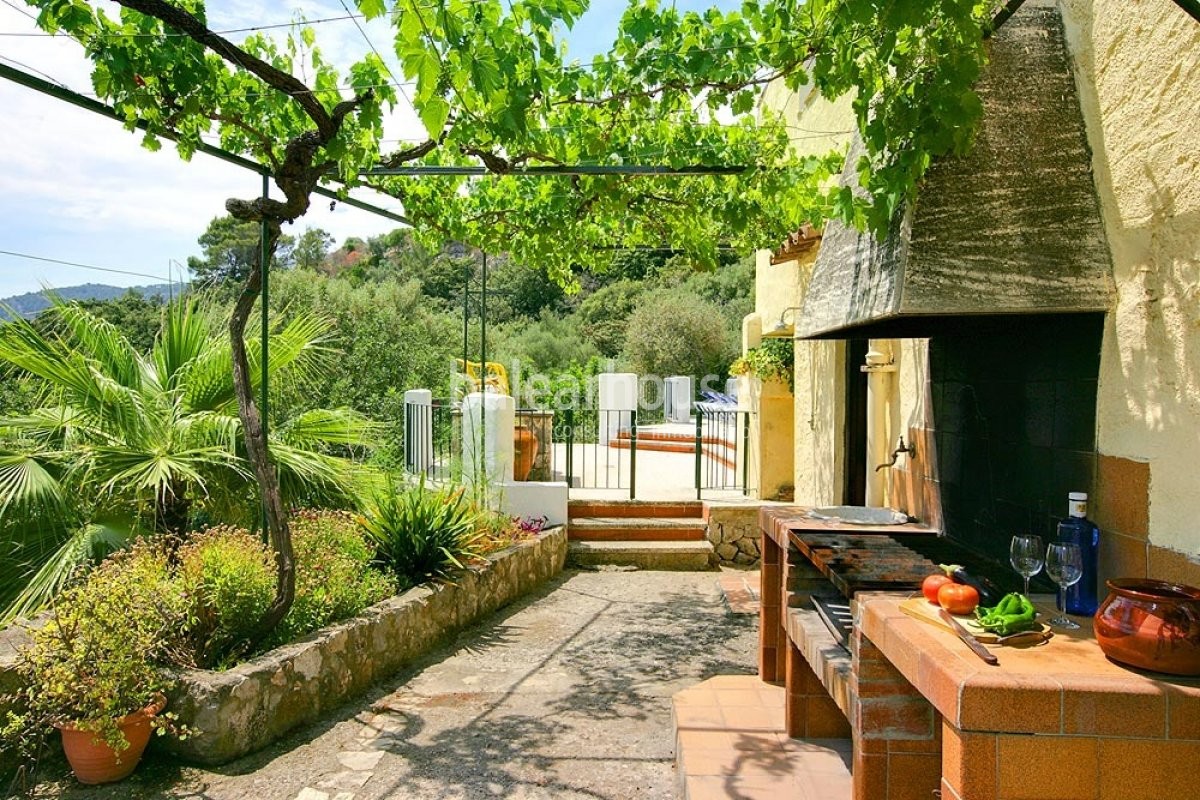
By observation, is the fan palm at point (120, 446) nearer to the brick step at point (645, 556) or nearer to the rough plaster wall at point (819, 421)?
the brick step at point (645, 556)

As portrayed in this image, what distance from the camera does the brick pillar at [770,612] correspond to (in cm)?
423

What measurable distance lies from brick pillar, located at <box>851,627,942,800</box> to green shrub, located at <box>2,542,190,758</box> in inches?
116

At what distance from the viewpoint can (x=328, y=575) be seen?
5.03 meters

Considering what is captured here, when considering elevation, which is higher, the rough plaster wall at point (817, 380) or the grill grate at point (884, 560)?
the rough plaster wall at point (817, 380)

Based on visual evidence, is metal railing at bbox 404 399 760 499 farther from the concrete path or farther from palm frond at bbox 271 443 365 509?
the concrete path

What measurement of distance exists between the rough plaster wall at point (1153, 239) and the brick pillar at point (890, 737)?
0.88 metres

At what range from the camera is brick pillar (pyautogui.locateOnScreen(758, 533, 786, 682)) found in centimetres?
423

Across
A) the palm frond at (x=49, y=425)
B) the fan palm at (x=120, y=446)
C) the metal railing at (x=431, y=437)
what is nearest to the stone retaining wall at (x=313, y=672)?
the fan palm at (x=120, y=446)

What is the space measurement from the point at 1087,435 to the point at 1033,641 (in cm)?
100

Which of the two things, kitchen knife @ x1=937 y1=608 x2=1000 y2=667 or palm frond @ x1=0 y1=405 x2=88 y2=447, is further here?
palm frond @ x1=0 y1=405 x2=88 y2=447

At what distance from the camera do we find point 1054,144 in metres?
2.78

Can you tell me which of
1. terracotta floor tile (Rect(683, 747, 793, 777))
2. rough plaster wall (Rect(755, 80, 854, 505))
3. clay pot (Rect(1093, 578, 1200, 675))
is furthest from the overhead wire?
clay pot (Rect(1093, 578, 1200, 675))

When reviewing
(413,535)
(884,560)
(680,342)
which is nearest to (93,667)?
(413,535)

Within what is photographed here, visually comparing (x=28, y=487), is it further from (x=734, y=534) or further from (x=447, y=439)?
(x=734, y=534)
